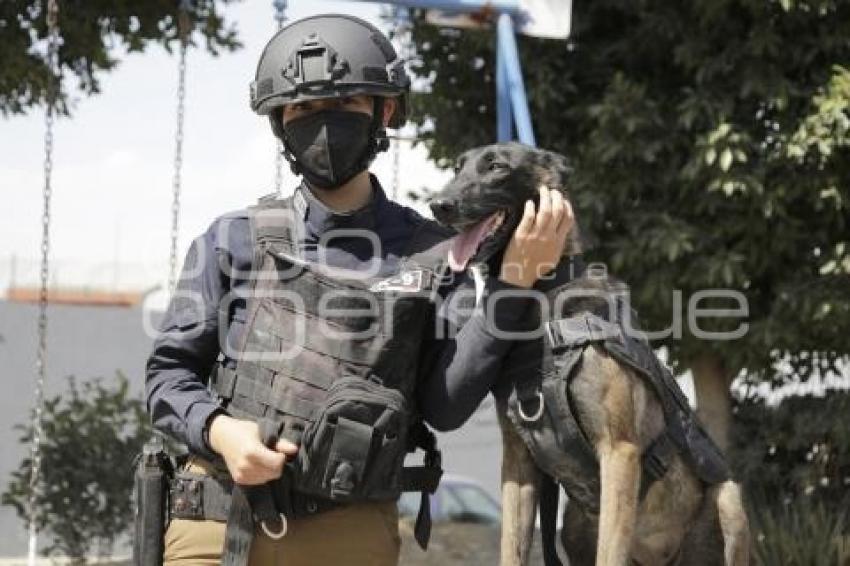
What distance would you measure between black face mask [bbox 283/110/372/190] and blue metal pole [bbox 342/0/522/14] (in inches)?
165

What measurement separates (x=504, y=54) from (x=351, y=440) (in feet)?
14.6

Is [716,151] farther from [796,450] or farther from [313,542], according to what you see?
[313,542]

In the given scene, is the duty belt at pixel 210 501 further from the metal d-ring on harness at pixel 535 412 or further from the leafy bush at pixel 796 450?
the leafy bush at pixel 796 450

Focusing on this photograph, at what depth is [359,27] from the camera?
2791 mm

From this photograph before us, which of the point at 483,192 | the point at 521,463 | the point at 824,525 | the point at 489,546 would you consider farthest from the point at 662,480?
the point at 489,546

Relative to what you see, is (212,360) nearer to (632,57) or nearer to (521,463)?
(521,463)

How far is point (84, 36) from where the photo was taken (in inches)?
368

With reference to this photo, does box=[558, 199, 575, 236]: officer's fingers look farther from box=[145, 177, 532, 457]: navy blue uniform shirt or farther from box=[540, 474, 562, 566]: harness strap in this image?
box=[540, 474, 562, 566]: harness strap

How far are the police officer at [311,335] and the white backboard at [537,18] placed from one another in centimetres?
418

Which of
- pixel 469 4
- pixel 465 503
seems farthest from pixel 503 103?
pixel 465 503

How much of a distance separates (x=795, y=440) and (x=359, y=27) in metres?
7.26

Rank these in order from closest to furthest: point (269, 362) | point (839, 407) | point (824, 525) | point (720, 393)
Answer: point (269, 362) → point (824, 525) → point (839, 407) → point (720, 393)

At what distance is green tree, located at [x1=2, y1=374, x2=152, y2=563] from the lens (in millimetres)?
10367

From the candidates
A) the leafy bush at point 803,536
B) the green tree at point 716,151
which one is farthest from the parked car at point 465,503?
A: the leafy bush at point 803,536
